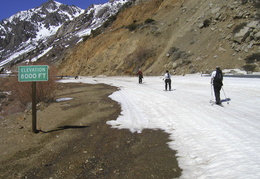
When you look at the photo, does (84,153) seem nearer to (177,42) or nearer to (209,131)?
(209,131)

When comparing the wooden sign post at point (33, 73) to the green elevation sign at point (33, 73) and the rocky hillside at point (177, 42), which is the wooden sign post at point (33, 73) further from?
the rocky hillside at point (177, 42)

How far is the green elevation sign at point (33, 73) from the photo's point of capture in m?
7.96

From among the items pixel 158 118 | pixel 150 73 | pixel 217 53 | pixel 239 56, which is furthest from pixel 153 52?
pixel 158 118

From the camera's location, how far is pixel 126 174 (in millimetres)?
4621

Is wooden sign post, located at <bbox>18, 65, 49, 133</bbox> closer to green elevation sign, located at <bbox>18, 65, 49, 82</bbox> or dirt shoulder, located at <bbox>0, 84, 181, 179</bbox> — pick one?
green elevation sign, located at <bbox>18, 65, 49, 82</bbox>

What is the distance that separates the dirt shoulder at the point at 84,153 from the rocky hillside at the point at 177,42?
19.6m

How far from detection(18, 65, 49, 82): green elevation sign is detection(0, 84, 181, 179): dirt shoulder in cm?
170

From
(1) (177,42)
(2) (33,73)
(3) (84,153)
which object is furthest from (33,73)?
(1) (177,42)

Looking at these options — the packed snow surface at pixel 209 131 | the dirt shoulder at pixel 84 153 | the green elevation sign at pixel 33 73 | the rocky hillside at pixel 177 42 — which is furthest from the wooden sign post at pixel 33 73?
the rocky hillside at pixel 177 42

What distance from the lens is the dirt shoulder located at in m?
4.77

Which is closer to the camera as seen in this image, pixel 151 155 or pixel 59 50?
pixel 151 155

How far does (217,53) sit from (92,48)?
35.4 metres

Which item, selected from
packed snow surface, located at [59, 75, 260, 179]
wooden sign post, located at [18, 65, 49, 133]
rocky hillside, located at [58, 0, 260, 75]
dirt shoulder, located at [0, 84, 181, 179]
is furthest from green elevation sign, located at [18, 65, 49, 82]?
rocky hillside, located at [58, 0, 260, 75]

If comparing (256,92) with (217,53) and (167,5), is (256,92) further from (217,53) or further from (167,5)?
(167,5)
